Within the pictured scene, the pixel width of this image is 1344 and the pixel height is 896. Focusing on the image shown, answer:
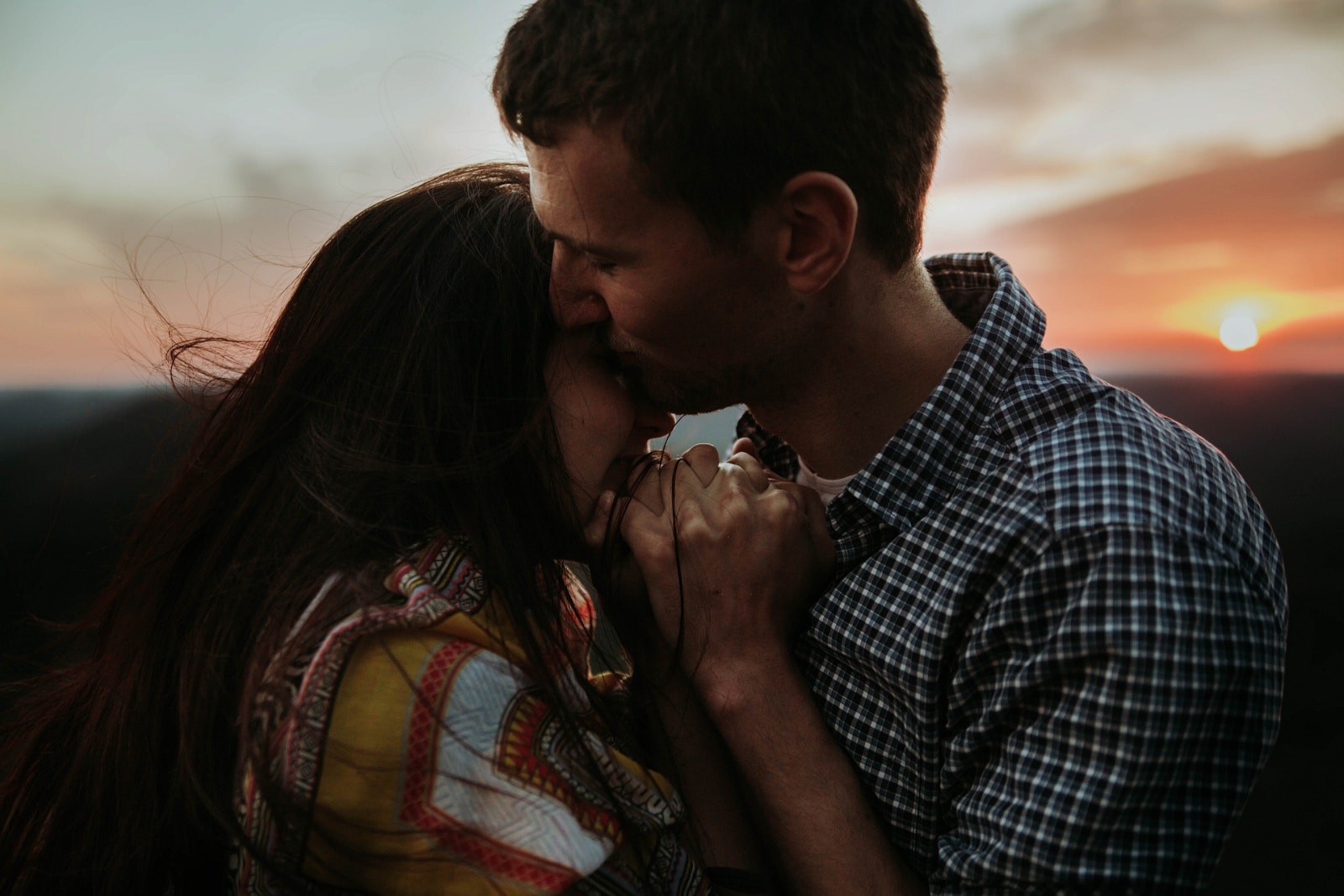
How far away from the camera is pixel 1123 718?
927 mm

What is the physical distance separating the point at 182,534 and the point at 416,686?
492 mm

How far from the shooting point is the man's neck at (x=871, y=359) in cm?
137

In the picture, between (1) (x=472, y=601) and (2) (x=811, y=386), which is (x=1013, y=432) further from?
(1) (x=472, y=601)

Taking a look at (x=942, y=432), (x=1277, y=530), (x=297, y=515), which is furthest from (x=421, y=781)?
(x=1277, y=530)

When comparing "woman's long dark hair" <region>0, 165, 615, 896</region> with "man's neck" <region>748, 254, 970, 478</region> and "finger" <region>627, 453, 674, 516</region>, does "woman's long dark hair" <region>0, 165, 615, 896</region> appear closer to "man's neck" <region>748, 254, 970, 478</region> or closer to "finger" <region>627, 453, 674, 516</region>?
"finger" <region>627, 453, 674, 516</region>

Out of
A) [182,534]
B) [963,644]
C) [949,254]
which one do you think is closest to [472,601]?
[182,534]

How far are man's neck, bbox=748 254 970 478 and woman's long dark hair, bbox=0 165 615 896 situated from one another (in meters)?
0.47

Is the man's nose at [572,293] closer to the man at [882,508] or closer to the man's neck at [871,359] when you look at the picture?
the man at [882,508]

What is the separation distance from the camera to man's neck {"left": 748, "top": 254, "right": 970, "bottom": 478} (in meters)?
1.37

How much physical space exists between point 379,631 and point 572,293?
0.58 m

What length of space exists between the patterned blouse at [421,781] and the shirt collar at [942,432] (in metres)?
0.56

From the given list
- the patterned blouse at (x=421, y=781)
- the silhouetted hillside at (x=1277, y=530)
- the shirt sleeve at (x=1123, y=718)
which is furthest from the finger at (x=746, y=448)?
the patterned blouse at (x=421, y=781)

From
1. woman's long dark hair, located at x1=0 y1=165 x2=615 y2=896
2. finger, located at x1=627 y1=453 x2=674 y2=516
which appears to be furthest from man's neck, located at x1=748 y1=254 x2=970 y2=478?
woman's long dark hair, located at x1=0 y1=165 x2=615 y2=896

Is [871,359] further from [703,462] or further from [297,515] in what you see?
[297,515]
